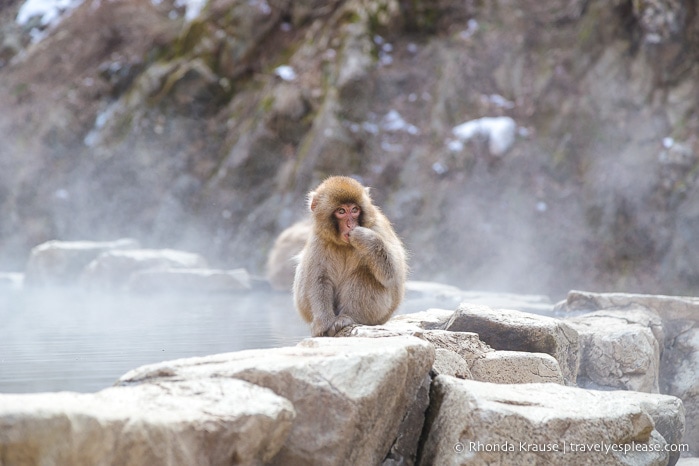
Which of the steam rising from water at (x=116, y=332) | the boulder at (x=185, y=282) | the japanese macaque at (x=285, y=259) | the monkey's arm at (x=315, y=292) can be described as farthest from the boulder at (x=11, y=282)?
the monkey's arm at (x=315, y=292)

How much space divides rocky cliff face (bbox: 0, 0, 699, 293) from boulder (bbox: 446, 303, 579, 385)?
17.2ft

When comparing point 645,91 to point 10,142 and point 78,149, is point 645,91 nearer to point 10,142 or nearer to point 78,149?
point 78,149

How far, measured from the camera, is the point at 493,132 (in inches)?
411

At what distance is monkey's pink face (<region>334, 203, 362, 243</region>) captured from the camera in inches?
144

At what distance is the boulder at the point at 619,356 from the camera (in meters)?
3.96

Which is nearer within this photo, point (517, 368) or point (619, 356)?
point (517, 368)

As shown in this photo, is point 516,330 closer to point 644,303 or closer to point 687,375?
point 687,375

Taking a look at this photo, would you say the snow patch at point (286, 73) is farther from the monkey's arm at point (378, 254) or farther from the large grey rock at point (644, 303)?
the monkey's arm at point (378, 254)

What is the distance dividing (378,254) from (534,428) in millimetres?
1347

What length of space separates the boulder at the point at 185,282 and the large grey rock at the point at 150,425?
5964 mm

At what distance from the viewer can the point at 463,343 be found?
10.9 ft

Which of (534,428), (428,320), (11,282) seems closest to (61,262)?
(11,282)

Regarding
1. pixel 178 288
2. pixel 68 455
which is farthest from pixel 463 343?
pixel 178 288

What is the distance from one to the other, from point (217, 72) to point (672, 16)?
7.84 metres
